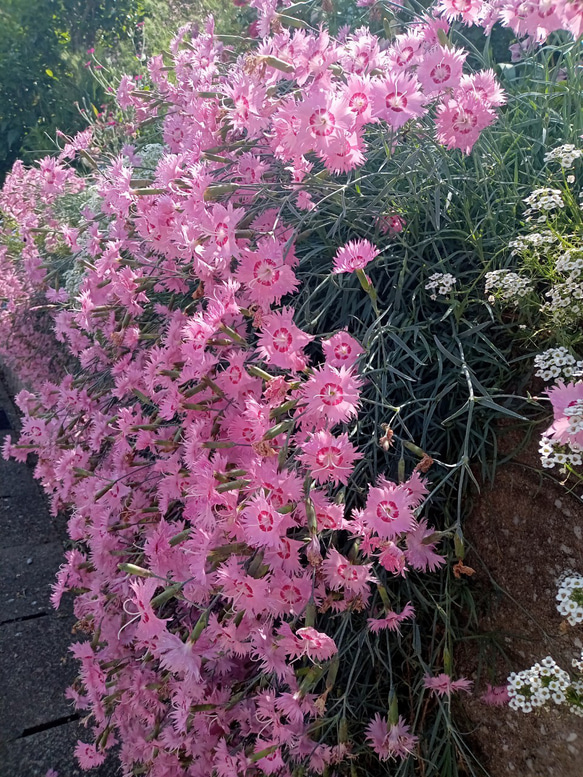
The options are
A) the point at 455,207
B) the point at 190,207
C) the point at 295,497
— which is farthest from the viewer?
the point at 455,207

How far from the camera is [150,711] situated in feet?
4.76

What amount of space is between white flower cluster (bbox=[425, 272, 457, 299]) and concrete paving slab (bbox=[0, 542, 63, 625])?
2.12m

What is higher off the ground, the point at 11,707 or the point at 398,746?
the point at 398,746

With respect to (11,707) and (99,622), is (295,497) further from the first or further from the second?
(11,707)

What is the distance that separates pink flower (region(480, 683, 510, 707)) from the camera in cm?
A: 121

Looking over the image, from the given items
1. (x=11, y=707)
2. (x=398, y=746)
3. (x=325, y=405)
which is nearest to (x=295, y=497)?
(x=325, y=405)

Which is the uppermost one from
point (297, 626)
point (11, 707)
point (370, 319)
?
point (370, 319)

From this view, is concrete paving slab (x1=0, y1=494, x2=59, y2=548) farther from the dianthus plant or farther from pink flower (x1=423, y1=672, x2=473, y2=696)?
pink flower (x1=423, y1=672, x2=473, y2=696)

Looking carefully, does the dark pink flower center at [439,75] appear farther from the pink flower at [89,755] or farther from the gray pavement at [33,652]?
the gray pavement at [33,652]

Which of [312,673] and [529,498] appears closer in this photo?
[312,673]

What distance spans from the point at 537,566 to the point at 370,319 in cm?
62

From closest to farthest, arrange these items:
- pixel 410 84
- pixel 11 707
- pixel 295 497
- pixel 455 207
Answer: pixel 295 497 < pixel 410 84 < pixel 455 207 < pixel 11 707

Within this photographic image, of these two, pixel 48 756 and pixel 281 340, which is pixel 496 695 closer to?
pixel 281 340

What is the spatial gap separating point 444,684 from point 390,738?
5.2 inches
